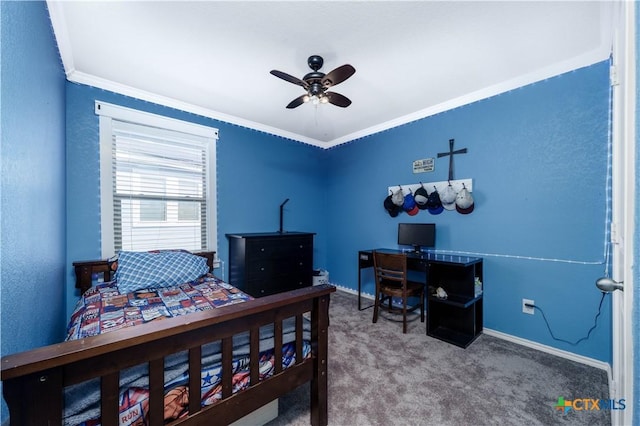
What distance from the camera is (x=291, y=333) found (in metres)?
1.43

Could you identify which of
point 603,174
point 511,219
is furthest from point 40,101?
point 603,174

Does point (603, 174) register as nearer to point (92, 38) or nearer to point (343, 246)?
point (343, 246)

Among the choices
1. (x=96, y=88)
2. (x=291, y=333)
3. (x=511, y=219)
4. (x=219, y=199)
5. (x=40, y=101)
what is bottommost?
(x=291, y=333)

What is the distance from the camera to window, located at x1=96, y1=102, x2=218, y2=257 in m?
2.53

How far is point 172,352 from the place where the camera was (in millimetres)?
1000

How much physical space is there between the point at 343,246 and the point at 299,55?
9.57ft

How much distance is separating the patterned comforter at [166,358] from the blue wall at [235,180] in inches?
29.1

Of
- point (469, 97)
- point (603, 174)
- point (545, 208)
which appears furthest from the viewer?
point (469, 97)

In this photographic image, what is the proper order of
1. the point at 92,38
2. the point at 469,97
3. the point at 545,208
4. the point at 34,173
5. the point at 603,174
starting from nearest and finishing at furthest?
the point at 34,173 < the point at 92,38 < the point at 603,174 < the point at 545,208 < the point at 469,97

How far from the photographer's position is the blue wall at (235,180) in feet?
7.79

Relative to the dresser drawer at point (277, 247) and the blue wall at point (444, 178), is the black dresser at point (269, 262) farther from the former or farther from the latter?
the blue wall at point (444, 178)

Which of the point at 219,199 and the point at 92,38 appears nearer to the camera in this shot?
the point at 92,38

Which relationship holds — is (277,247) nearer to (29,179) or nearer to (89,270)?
(89,270)

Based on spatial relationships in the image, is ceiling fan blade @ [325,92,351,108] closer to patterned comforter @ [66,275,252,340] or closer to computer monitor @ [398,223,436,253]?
computer monitor @ [398,223,436,253]
